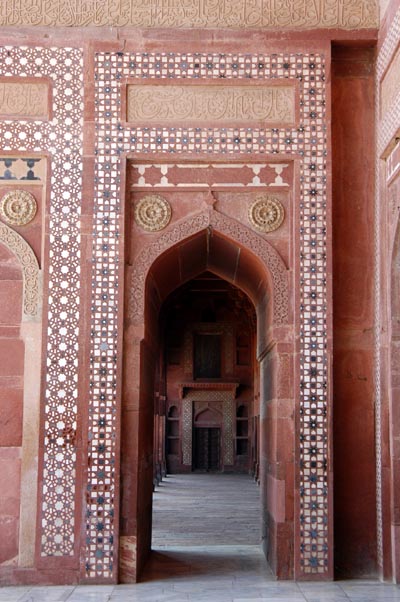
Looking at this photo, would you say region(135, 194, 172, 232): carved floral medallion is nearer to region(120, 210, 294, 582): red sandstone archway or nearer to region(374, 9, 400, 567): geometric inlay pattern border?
region(120, 210, 294, 582): red sandstone archway

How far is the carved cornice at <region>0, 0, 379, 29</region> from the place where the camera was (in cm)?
696

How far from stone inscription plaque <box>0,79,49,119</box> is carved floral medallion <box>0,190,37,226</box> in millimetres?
727

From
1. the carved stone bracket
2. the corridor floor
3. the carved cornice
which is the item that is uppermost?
the carved cornice

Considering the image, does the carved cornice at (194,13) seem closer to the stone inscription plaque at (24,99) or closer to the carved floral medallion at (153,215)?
the stone inscription plaque at (24,99)

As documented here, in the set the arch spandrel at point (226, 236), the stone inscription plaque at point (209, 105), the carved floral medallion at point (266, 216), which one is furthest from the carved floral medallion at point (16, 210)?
the carved floral medallion at point (266, 216)

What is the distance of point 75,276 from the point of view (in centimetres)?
675

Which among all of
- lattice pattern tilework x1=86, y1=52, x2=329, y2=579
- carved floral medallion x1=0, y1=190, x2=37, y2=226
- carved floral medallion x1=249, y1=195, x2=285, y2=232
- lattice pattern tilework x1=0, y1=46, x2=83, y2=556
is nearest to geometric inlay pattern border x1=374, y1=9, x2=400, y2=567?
lattice pattern tilework x1=86, y1=52, x2=329, y2=579

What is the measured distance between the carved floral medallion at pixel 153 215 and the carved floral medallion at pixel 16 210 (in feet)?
3.05

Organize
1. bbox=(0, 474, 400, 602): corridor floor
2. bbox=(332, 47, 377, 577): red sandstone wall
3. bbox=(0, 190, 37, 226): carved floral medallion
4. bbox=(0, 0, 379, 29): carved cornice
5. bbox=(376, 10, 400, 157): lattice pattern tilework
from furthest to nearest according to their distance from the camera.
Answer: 1. bbox=(0, 0, 379, 29): carved cornice
2. bbox=(0, 190, 37, 226): carved floral medallion
3. bbox=(332, 47, 377, 577): red sandstone wall
4. bbox=(376, 10, 400, 157): lattice pattern tilework
5. bbox=(0, 474, 400, 602): corridor floor

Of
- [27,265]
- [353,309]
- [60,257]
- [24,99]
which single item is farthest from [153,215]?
[353,309]

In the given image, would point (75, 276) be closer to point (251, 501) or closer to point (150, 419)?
point (150, 419)

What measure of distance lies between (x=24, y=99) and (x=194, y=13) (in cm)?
171

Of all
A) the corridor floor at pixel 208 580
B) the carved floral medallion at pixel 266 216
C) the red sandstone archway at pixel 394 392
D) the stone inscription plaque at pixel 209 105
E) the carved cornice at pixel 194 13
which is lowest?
the corridor floor at pixel 208 580

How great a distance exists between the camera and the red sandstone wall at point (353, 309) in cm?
673
